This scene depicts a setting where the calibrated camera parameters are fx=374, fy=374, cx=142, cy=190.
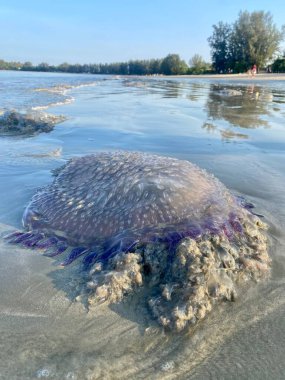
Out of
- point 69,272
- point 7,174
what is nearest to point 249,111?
point 7,174

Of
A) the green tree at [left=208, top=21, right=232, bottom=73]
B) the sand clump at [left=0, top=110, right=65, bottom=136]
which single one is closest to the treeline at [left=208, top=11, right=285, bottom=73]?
the green tree at [left=208, top=21, right=232, bottom=73]

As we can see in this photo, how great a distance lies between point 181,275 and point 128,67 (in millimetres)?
69994

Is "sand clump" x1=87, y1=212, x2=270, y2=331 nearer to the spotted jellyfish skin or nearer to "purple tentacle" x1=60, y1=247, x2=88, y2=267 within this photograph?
the spotted jellyfish skin

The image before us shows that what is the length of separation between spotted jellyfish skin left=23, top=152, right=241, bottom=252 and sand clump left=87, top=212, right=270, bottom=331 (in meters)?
0.13

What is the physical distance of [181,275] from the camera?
1.93m

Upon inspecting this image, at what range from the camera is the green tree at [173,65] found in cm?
5698

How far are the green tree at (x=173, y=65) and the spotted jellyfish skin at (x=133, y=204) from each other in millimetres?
56357

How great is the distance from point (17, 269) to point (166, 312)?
97cm

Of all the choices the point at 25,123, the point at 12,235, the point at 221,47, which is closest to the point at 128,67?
the point at 221,47

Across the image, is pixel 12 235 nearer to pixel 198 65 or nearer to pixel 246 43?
pixel 246 43

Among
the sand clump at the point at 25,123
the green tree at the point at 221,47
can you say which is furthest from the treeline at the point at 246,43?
the sand clump at the point at 25,123

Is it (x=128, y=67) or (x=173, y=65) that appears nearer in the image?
(x=173, y=65)

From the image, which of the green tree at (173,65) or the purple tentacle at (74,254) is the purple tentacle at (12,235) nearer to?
the purple tentacle at (74,254)

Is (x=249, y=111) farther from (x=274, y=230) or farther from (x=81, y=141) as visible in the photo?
(x=274, y=230)
